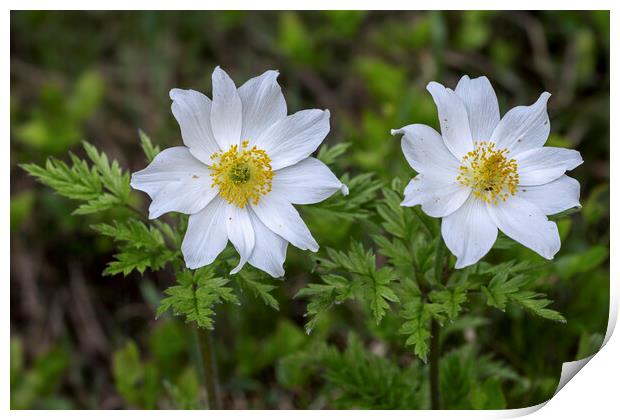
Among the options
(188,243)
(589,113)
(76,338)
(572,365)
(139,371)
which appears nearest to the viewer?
(188,243)

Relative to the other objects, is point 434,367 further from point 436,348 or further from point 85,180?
point 85,180

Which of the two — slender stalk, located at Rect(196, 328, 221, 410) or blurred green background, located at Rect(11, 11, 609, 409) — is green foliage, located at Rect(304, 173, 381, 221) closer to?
blurred green background, located at Rect(11, 11, 609, 409)

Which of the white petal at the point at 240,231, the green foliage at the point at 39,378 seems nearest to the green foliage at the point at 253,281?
the white petal at the point at 240,231

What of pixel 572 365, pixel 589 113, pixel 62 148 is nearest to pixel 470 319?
pixel 572 365

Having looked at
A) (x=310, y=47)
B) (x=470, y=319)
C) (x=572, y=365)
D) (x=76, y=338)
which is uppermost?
(x=310, y=47)

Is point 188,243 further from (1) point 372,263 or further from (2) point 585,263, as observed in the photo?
(2) point 585,263

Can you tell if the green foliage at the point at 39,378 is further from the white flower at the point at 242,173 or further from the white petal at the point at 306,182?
the white petal at the point at 306,182

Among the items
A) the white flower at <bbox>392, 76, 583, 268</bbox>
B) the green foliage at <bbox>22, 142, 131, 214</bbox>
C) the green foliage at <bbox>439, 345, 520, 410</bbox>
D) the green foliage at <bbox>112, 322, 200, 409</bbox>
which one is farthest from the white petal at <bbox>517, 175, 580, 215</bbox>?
the green foliage at <bbox>112, 322, 200, 409</bbox>
